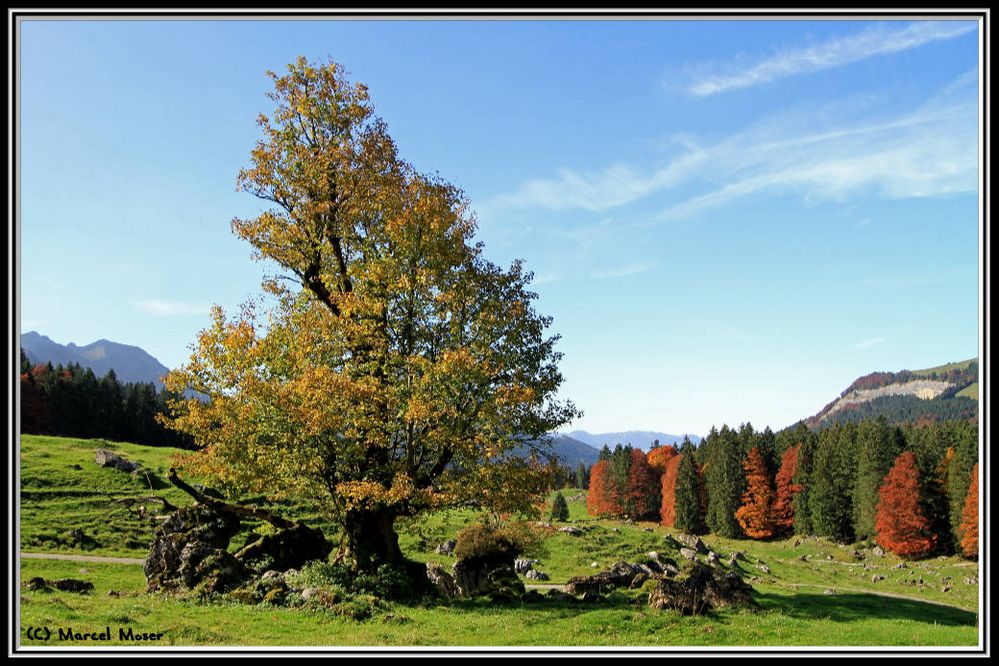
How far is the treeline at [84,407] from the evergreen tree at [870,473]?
110 m

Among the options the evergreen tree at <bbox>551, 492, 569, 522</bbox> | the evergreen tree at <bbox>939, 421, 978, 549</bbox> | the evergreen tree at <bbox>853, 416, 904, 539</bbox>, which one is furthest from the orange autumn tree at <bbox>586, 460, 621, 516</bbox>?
the evergreen tree at <bbox>939, 421, 978, 549</bbox>

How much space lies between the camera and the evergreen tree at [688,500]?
4582 inches

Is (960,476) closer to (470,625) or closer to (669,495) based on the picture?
(669,495)

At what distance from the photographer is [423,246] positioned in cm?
2597

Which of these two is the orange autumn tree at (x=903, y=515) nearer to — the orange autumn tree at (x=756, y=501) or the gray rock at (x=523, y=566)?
the orange autumn tree at (x=756, y=501)

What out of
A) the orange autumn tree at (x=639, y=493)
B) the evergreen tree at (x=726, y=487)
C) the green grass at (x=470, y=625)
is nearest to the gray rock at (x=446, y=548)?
the green grass at (x=470, y=625)

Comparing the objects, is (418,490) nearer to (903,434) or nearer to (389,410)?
(389,410)

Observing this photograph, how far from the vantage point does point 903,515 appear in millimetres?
86125

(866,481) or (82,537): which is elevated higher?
(82,537)

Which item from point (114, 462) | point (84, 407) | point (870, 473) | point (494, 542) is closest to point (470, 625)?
point (494, 542)

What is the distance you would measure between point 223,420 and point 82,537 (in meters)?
26.4

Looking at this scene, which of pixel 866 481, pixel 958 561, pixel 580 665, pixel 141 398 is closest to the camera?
pixel 580 665

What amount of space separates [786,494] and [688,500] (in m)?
17.0

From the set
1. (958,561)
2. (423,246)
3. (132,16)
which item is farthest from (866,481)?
(132,16)
